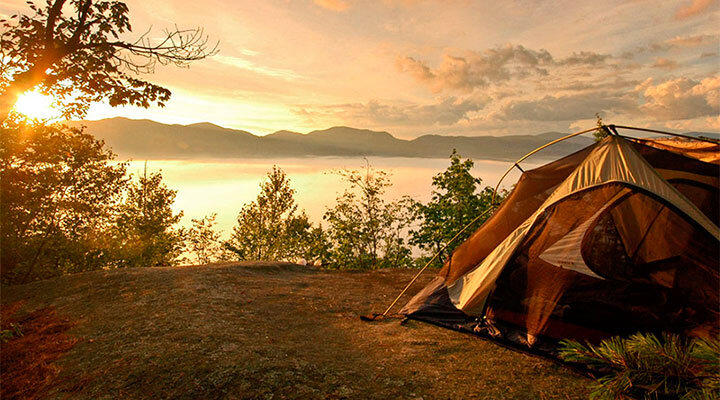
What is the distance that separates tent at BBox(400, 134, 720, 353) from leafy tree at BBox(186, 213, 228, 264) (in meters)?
37.5

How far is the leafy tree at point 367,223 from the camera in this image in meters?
22.4

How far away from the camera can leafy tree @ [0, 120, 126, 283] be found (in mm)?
13875

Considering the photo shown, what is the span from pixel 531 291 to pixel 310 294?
17.8 feet

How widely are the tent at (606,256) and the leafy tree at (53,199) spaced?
15046 mm

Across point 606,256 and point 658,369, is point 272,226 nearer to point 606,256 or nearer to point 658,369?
point 606,256

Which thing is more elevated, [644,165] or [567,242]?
[644,165]

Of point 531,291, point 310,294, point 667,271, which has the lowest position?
point 310,294

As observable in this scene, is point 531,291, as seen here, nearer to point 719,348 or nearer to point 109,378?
point 719,348

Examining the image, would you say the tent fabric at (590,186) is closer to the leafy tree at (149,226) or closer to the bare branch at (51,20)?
the bare branch at (51,20)

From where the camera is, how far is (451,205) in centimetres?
1912

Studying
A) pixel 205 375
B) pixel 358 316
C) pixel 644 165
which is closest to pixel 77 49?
pixel 205 375

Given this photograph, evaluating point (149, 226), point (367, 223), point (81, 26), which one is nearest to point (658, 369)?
point (81, 26)

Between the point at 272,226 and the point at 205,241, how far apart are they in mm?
Result: 9770

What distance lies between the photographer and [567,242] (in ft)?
17.7
